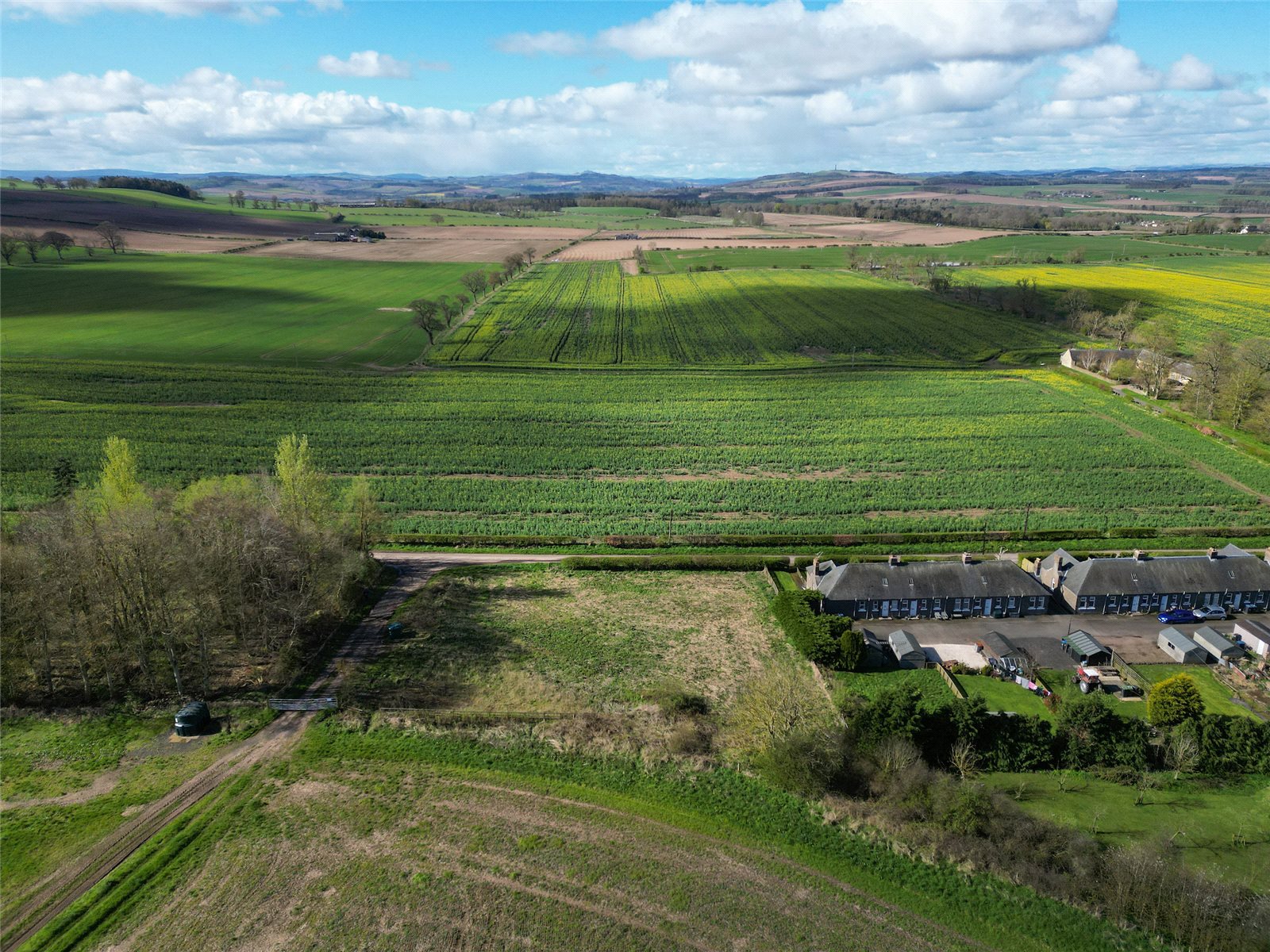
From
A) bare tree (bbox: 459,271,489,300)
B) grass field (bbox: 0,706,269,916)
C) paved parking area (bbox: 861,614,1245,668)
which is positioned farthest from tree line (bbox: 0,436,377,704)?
bare tree (bbox: 459,271,489,300)

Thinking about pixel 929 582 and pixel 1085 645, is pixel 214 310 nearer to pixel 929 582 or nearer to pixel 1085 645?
pixel 929 582

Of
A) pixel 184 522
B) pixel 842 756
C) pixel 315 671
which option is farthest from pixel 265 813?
pixel 842 756

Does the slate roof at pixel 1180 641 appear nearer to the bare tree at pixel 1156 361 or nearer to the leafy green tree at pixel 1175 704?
the leafy green tree at pixel 1175 704

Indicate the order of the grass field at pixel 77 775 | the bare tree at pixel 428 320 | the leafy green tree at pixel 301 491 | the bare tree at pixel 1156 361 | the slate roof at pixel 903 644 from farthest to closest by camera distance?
the bare tree at pixel 428 320, the bare tree at pixel 1156 361, the leafy green tree at pixel 301 491, the slate roof at pixel 903 644, the grass field at pixel 77 775

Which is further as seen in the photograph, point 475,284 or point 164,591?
point 475,284

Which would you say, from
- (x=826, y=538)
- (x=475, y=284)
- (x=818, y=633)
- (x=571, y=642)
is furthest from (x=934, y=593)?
(x=475, y=284)

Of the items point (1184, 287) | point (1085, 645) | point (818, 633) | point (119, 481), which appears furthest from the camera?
point (1184, 287)

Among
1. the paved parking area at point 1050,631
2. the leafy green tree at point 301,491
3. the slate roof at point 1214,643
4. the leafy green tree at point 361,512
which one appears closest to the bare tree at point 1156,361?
the paved parking area at point 1050,631

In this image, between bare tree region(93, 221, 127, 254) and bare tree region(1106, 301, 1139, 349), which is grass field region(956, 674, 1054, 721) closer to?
bare tree region(1106, 301, 1139, 349)
